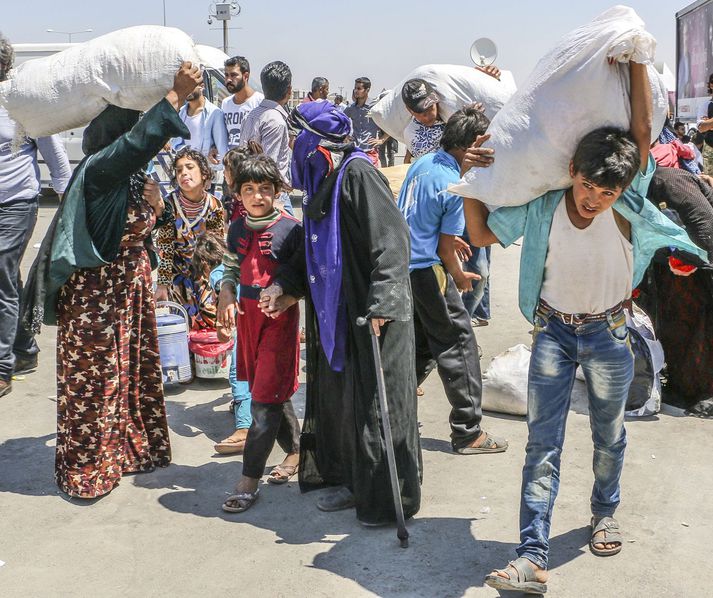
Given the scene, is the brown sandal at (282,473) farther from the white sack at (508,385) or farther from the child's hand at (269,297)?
the white sack at (508,385)

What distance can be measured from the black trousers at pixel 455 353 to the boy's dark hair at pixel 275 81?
10.7ft

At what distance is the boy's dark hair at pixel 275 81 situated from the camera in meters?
7.44

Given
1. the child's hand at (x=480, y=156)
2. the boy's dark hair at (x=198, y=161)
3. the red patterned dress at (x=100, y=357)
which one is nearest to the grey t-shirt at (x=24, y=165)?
the boy's dark hair at (x=198, y=161)

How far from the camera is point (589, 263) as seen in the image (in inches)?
133

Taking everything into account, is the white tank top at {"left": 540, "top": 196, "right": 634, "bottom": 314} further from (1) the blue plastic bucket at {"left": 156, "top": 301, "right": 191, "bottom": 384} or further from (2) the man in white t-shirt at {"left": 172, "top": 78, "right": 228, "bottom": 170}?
(2) the man in white t-shirt at {"left": 172, "top": 78, "right": 228, "bottom": 170}

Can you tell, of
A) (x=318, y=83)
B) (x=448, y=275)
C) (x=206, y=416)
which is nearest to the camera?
(x=448, y=275)

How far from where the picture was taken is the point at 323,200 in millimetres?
3918

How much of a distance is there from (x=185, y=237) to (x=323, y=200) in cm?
238

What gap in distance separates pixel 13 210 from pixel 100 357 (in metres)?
2.08

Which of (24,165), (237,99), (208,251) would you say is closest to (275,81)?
(237,99)

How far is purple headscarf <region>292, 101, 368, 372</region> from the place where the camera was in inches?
154

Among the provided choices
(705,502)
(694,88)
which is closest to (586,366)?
(705,502)

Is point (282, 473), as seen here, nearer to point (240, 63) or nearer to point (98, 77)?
point (98, 77)

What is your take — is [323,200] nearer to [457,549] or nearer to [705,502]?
[457,549]
